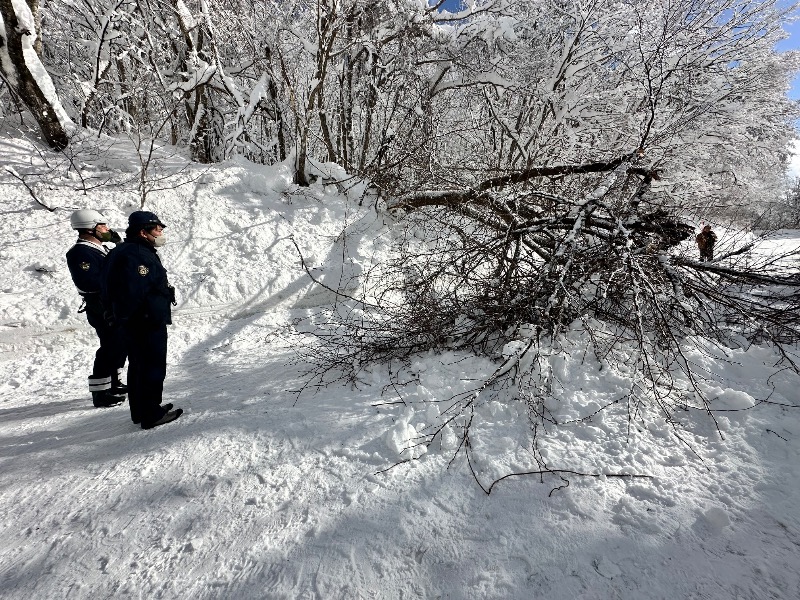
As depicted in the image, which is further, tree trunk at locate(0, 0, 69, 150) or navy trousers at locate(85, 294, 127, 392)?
tree trunk at locate(0, 0, 69, 150)

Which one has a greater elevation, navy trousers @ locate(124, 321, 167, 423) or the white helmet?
the white helmet

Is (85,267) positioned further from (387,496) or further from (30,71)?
(30,71)

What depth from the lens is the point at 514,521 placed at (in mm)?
1821

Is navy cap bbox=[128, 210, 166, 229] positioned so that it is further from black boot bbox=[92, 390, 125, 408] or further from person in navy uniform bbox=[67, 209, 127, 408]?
black boot bbox=[92, 390, 125, 408]

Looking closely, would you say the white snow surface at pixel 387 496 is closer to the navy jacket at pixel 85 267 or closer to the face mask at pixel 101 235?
the navy jacket at pixel 85 267

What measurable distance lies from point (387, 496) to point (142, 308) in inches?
94.7

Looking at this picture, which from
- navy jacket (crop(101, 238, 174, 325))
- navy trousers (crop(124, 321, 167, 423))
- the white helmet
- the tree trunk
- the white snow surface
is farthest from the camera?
the tree trunk

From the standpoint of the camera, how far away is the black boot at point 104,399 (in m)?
3.47

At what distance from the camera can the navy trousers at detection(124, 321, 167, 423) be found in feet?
9.65

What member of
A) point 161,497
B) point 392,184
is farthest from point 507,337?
point 392,184

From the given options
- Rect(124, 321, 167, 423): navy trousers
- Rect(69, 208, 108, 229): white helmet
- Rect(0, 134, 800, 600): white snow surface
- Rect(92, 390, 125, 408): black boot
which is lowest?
Rect(0, 134, 800, 600): white snow surface

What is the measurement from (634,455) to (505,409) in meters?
0.80

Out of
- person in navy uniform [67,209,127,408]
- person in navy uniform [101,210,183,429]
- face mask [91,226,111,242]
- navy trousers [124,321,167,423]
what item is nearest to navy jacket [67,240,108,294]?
person in navy uniform [67,209,127,408]

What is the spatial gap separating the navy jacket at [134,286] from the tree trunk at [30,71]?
19.8 ft
